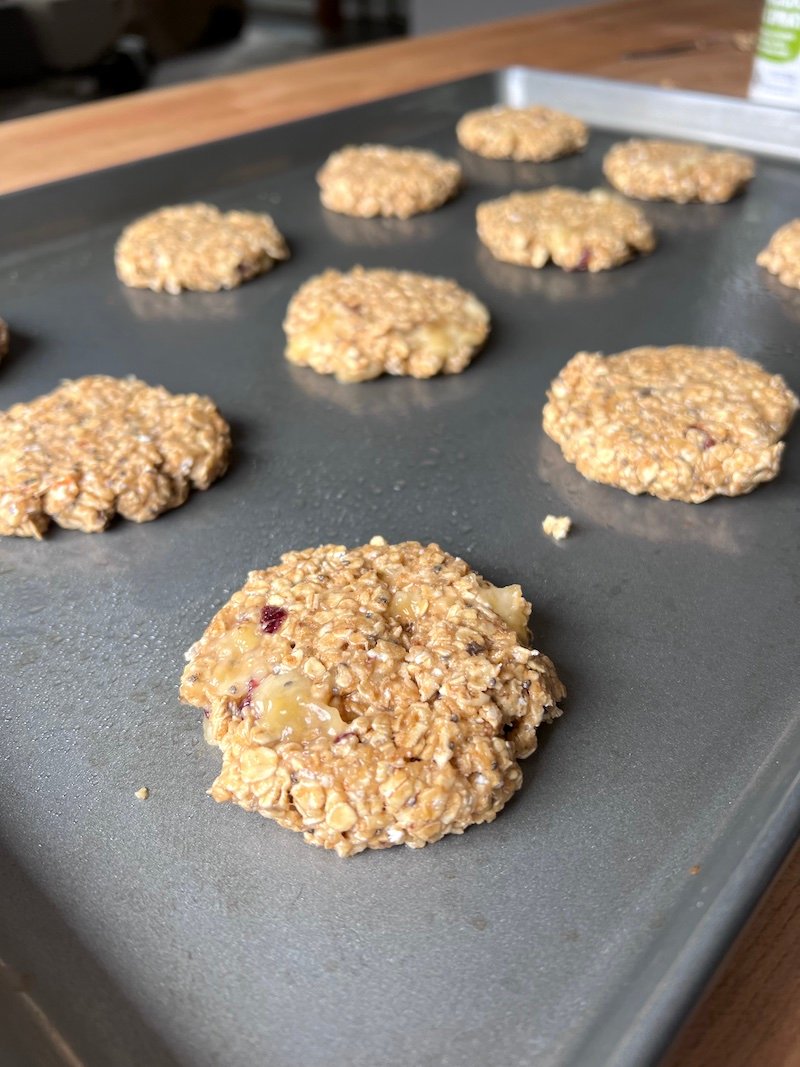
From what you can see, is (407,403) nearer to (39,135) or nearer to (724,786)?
(724,786)

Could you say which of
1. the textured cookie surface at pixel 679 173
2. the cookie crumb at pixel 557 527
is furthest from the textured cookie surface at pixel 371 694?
the textured cookie surface at pixel 679 173

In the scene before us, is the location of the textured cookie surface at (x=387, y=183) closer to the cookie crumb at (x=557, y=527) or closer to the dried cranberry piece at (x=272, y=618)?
the cookie crumb at (x=557, y=527)

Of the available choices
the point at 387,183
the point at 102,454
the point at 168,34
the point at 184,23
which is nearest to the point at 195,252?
the point at 387,183

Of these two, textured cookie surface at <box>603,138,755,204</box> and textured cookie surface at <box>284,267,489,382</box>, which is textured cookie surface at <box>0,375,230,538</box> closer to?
textured cookie surface at <box>284,267,489,382</box>

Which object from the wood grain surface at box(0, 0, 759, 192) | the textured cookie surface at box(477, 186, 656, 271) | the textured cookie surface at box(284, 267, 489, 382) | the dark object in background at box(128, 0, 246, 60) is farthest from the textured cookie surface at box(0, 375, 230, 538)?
the dark object in background at box(128, 0, 246, 60)

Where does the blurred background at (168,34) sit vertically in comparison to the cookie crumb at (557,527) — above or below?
below

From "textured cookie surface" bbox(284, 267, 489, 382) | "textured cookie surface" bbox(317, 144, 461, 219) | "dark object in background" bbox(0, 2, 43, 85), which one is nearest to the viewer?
"textured cookie surface" bbox(284, 267, 489, 382)

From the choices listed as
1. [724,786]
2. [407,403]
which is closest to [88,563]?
[407,403]

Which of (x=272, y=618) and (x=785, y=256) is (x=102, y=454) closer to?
(x=272, y=618)
